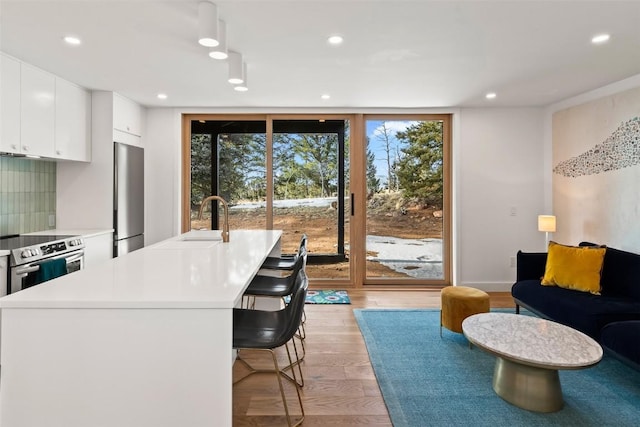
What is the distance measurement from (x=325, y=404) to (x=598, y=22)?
119 inches

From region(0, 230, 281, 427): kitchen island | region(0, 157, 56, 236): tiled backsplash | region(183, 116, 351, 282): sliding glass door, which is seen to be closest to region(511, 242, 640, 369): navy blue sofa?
region(183, 116, 351, 282): sliding glass door

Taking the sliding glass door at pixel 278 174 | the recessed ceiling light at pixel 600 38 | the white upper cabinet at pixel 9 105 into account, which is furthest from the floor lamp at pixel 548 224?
the white upper cabinet at pixel 9 105

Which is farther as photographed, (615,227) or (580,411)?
(615,227)

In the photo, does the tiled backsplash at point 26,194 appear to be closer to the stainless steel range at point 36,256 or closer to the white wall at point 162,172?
the stainless steel range at point 36,256

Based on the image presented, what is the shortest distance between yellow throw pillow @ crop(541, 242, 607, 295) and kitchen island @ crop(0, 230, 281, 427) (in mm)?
3171

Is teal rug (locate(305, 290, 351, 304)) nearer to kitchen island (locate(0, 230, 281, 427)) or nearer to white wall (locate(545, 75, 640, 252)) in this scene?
white wall (locate(545, 75, 640, 252))

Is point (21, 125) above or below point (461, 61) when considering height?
below

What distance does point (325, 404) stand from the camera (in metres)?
2.25

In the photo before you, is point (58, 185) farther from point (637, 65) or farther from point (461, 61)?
point (637, 65)

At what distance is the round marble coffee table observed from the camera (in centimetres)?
202

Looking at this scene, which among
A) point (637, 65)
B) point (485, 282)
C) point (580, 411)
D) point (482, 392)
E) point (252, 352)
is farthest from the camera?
point (485, 282)

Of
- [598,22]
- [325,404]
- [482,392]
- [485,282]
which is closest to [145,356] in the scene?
[325,404]

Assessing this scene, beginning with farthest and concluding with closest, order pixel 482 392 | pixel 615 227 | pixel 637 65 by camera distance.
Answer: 1. pixel 615 227
2. pixel 637 65
3. pixel 482 392

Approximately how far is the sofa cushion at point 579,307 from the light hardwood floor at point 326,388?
Answer: 160cm
